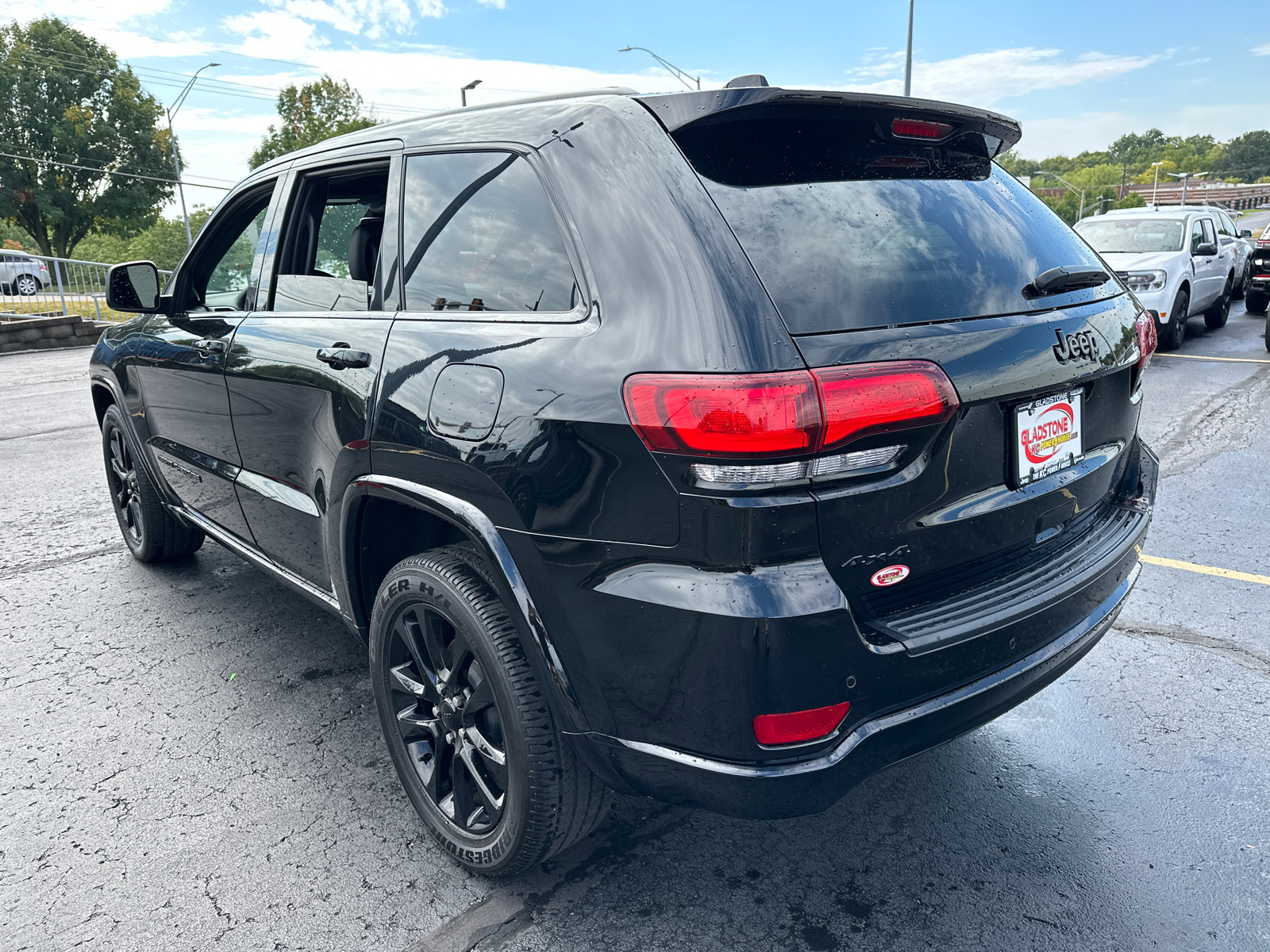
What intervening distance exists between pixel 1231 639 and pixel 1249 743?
0.82 metres

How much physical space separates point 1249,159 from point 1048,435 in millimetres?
198467

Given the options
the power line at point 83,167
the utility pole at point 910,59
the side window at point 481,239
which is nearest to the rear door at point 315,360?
the side window at point 481,239

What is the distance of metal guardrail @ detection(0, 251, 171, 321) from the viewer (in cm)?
A: 1812

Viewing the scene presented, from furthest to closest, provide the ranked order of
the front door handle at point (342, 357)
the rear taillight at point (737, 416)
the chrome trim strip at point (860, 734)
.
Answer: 1. the front door handle at point (342, 357)
2. the chrome trim strip at point (860, 734)
3. the rear taillight at point (737, 416)

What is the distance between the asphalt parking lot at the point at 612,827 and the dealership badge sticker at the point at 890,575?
0.91m

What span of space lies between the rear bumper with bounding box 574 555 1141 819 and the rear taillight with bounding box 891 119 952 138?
1.27m

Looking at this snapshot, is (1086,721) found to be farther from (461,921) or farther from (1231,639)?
(461,921)

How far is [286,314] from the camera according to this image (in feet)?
9.68

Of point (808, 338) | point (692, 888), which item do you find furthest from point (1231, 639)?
point (808, 338)

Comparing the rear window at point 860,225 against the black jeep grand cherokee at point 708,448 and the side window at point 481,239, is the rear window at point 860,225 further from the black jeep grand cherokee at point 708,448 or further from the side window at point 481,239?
the side window at point 481,239

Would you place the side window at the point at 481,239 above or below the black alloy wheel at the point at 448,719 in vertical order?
above

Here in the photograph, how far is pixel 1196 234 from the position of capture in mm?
12289

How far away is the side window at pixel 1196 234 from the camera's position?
12.1m

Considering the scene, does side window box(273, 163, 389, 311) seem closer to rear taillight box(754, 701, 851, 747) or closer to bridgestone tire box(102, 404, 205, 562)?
rear taillight box(754, 701, 851, 747)
